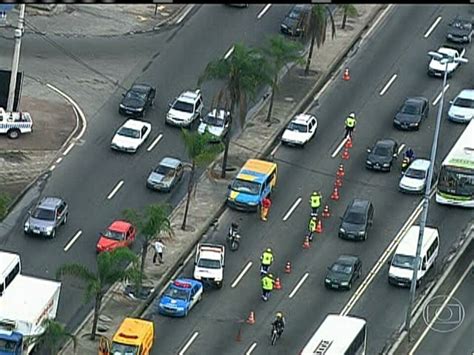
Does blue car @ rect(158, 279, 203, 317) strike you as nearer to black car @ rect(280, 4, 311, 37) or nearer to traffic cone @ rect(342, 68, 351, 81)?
traffic cone @ rect(342, 68, 351, 81)

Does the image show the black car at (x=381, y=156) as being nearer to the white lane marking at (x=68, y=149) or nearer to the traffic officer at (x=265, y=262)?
the traffic officer at (x=265, y=262)

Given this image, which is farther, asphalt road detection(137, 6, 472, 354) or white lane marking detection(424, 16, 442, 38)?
white lane marking detection(424, 16, 442, 38)

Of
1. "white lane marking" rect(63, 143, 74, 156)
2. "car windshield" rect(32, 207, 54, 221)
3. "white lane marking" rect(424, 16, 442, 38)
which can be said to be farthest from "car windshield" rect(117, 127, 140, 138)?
"white lane marking" rect(424, 16, 442, 38)

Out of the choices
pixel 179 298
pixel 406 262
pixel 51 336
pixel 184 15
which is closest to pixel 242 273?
pixel 179 298

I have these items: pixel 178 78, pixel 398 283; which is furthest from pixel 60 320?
pixel 178 78

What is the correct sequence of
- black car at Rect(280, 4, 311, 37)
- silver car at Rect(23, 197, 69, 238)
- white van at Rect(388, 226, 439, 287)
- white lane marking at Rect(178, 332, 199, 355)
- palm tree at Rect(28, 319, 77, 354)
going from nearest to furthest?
palm tree at Rect(28, 319, 77, 354) < white lane marking at Rect(178, 332, 199, 355) < white van at Rect(388, 226, 439, 287) < silver car at Rect(23, 197, 69, 238) < black car at Rect(280, 4, 311, 37)

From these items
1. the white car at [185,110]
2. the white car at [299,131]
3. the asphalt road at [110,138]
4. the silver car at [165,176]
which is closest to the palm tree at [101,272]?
the asphalt road at [110,138]

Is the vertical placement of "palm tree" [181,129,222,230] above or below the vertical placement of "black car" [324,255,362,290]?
above

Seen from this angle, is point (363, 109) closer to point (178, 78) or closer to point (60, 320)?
point (178, 78)

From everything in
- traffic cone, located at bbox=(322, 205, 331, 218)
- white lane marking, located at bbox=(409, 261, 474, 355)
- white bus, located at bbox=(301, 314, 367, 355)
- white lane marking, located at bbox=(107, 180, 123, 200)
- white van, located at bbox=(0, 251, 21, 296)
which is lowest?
white lane marking, located at bbox=(107, 180, 123, 200)
